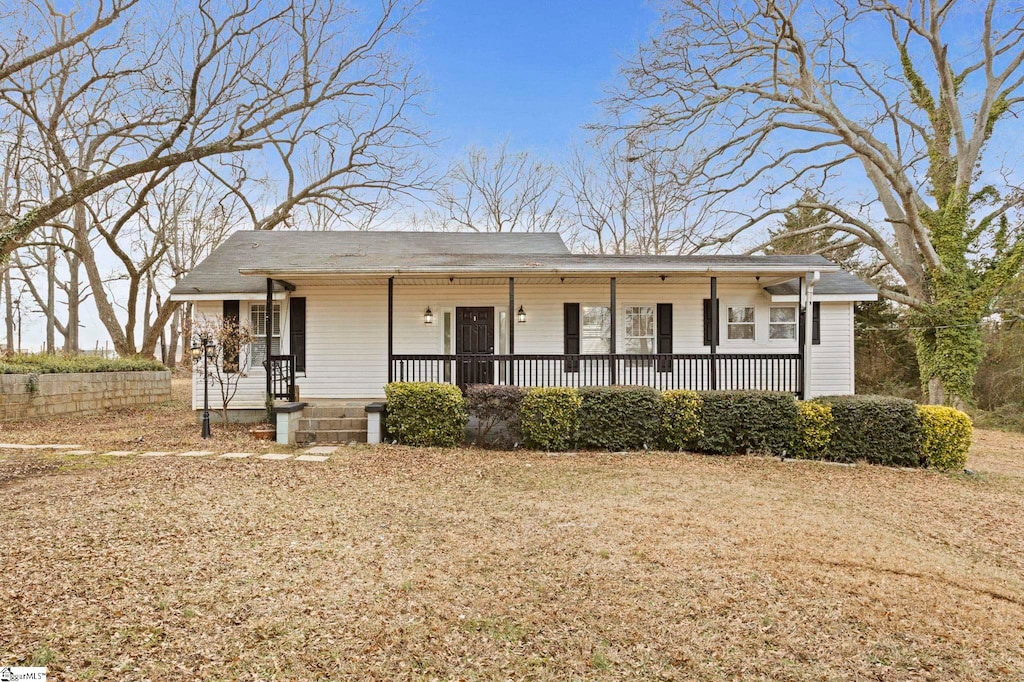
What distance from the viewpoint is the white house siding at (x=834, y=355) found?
39.2ft

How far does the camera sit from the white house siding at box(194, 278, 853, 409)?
460 inches

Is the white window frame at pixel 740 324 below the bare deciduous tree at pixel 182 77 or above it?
below

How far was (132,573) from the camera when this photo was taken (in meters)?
3.85

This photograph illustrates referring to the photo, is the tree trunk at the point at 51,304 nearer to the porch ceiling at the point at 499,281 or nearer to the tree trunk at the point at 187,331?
the tree trunk at the point at 187,331

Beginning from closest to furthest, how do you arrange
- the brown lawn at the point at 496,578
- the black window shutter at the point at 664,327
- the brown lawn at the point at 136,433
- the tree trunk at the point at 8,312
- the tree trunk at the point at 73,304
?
the brown lawn at the point at 496,578
the brown lawn at the point at 136,433
the black window shutter at the point at 664,327
the tree trunk at the point at 73,304
the tree trunk at the point at 8,312

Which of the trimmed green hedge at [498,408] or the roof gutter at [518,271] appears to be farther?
the roof gutter at [518,271]

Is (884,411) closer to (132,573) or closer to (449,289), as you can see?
(449,289)

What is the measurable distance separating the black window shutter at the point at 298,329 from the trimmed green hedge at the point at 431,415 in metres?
3.79

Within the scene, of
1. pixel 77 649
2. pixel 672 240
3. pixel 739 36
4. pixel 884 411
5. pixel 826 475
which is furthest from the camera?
pixel 672 240

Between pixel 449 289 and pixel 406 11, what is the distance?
974 centimetres

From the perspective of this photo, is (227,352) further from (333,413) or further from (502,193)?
(502,193)

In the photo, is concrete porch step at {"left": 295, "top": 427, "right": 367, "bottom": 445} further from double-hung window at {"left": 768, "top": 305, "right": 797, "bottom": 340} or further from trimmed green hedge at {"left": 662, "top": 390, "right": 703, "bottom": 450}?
double-hung window at {"left": 768, "top": 305, "right": 797, "bottom": 340}

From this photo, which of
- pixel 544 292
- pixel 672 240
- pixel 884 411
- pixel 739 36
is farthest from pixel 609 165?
pixel 884 411

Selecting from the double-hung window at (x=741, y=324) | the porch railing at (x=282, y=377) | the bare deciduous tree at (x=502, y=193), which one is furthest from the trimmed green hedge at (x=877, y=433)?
the bare deciduous tree at (x=502, y=193)
